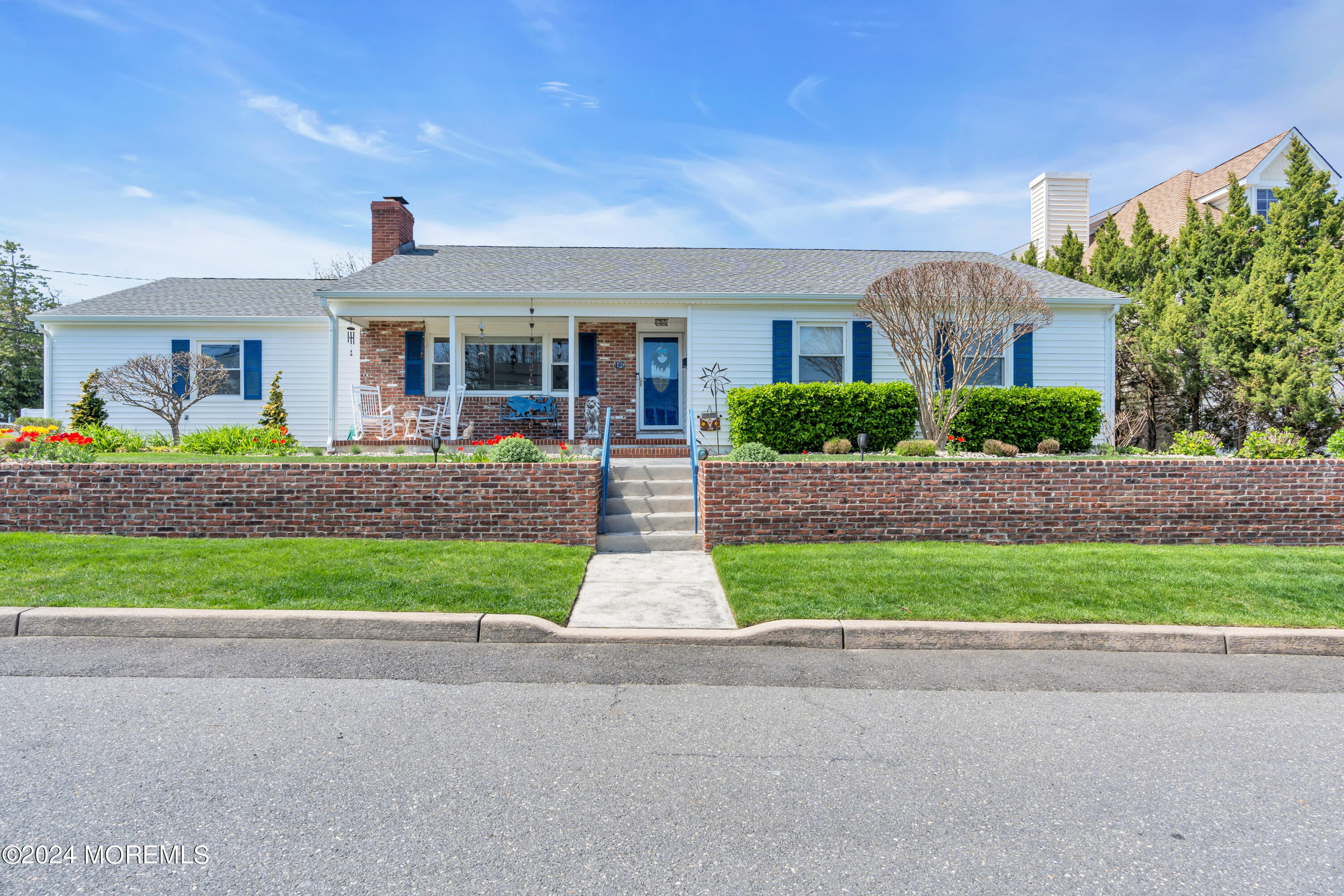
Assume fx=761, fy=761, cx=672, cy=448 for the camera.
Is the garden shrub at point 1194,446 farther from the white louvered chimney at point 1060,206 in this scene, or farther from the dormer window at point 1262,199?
the white louvered chimney at point 1060,206

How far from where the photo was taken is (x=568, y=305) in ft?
45.8

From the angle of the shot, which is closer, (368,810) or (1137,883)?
(1137,883)

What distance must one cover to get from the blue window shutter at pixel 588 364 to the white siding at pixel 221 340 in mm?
5281

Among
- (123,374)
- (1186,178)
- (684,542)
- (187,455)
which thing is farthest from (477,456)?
(1186,178)

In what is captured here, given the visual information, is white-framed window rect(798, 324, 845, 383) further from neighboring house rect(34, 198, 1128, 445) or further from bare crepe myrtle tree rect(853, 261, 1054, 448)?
bare crepe myrtle tree rect(853, 261, 1054, 448)

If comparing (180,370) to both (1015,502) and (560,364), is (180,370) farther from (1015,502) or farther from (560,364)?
(1015,502)

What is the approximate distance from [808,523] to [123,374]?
1315cm

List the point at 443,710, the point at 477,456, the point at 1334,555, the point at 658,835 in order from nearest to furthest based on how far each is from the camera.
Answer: the point at 658,835 < the point at 443,710 < the point at 1334,555 < the point at 477,456

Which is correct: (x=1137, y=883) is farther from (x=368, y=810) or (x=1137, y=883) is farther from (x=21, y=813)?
(x=21, y=813)

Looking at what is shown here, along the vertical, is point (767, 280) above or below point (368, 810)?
above

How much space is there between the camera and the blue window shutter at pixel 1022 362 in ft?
45.9

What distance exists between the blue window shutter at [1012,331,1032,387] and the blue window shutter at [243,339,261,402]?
14.7m

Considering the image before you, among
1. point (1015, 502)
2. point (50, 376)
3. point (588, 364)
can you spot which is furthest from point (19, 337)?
point (1015, 502)

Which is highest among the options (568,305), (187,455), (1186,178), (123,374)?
(1186,178)
